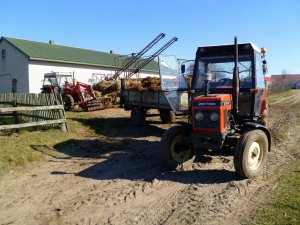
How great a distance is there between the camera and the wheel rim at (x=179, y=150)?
6.84 meters

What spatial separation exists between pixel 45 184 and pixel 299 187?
4.37 m

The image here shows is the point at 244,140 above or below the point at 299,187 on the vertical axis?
above

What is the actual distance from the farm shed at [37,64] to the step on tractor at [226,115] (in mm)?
19613

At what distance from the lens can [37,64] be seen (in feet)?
83.4

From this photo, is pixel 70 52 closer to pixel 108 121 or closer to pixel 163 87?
pixel 108 121

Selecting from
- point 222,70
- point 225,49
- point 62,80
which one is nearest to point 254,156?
point 222,70

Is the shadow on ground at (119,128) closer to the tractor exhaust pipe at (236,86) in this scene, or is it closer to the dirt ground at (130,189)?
the dirt ground at (130,189)

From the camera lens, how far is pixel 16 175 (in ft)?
22.6

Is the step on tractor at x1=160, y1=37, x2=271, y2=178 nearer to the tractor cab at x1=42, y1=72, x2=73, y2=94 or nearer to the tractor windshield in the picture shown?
the tractor windshield

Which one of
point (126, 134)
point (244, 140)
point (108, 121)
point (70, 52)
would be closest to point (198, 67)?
point (244, 140)

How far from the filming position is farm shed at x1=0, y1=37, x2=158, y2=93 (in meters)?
25.2

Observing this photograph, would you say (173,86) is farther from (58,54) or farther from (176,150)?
(58,54)

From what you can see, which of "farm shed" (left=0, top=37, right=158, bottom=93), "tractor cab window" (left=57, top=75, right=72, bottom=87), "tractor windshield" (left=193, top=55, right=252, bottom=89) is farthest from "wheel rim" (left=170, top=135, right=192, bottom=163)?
"farm shed" (left=0, top=37, right=158, bottom=93)

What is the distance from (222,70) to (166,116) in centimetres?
537
